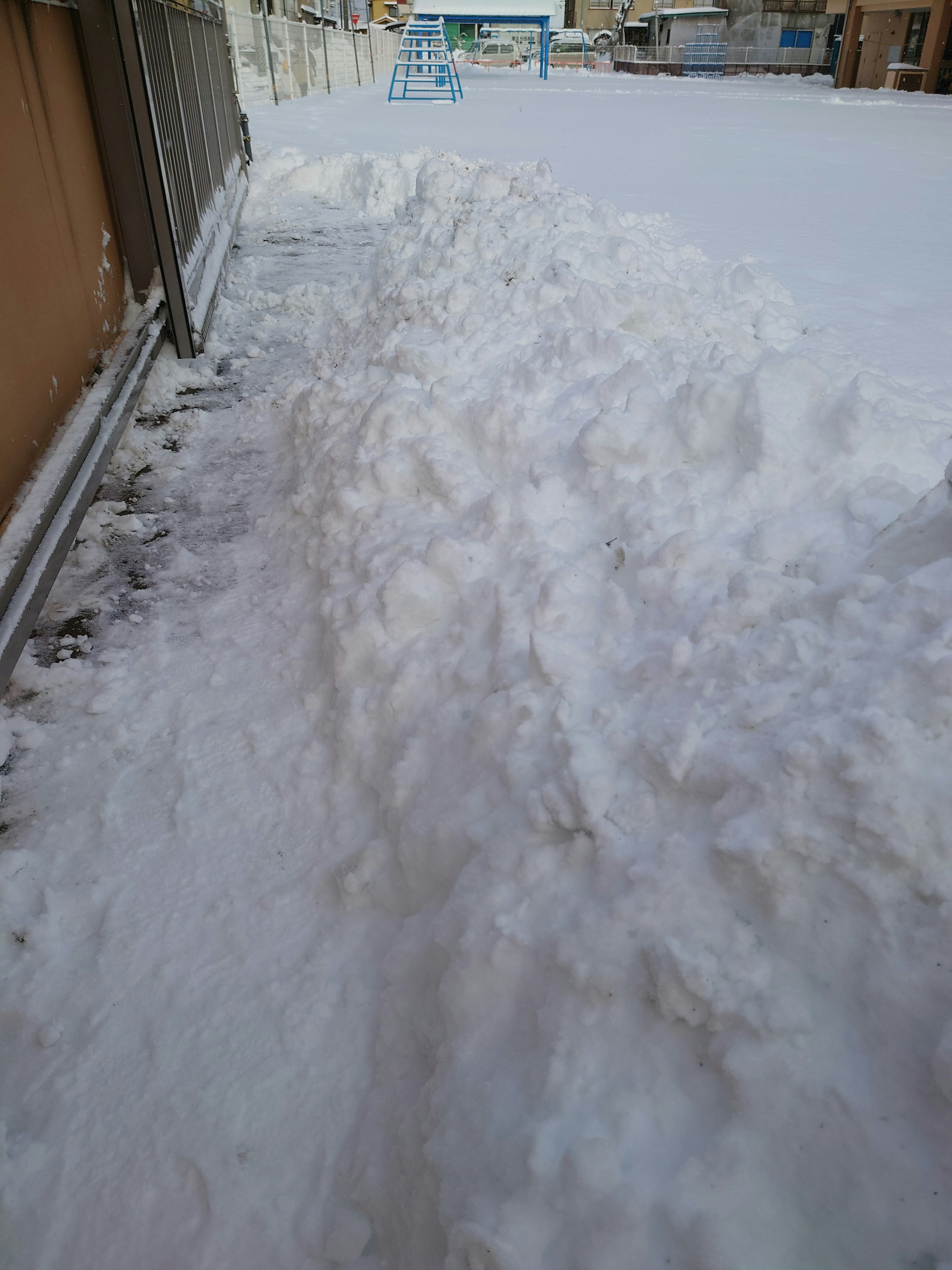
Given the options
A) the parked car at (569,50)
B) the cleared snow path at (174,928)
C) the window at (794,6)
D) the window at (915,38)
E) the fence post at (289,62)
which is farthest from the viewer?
the parked car at (569,50)

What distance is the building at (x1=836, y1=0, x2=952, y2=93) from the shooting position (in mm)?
18344

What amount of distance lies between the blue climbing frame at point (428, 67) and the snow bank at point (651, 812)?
722 inches

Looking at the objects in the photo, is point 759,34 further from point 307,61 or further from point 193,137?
point 193,137

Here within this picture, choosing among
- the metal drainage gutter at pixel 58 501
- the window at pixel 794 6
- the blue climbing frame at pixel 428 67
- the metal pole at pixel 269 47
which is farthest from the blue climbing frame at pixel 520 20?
the metal drainage gutter at pixel 58 501

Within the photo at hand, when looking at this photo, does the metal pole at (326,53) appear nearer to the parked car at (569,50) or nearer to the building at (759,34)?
the building at (759,34)

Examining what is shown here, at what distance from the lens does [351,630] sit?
2.44 metres

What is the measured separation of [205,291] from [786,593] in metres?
4.89

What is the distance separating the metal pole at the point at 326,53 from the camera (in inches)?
766

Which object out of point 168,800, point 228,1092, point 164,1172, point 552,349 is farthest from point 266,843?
point 552,349

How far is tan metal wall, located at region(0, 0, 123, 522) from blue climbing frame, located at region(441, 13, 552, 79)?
24.8 meters

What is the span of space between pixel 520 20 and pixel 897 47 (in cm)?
1227

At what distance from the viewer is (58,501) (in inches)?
111

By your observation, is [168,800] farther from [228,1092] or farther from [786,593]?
[786,593]

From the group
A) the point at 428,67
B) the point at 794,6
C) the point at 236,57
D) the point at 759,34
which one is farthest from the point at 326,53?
the point at 794,6
